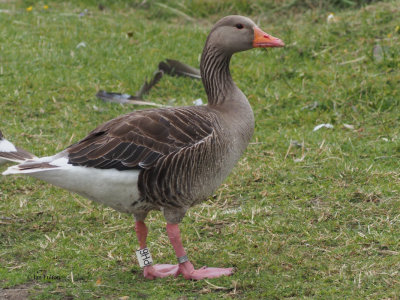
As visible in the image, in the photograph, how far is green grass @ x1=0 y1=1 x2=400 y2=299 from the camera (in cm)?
466

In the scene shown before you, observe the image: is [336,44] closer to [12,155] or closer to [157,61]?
[157,61]

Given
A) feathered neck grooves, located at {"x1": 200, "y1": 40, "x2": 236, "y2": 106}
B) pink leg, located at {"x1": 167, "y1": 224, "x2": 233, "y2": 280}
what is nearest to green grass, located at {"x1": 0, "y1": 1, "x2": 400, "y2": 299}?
pink leg, located at {"x1": 167, "y1": 224, "x2": 233, "y2": 280}

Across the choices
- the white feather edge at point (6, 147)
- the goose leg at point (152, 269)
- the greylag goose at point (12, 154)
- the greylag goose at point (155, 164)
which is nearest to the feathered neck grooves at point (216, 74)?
the greylag goose at point (155, 164)

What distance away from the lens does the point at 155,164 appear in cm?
447

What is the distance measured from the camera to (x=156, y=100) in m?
8.30

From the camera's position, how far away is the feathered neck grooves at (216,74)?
199 inches

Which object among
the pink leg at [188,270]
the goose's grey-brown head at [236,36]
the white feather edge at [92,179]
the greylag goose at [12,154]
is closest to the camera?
the white feather edge at [92,179]

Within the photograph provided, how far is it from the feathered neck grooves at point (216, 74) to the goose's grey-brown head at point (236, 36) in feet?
0.17

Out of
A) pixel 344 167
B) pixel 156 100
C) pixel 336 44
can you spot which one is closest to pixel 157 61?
pixel 156 100

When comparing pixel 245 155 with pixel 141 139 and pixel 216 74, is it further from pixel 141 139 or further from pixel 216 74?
pixel 141 139

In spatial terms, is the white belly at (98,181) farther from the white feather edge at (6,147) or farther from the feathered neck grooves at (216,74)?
the feathered neck grooves at (216,74)

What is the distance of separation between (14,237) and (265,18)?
6398 mm

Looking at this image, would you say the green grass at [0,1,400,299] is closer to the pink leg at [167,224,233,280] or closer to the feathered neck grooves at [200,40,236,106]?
the pink leg at [167,224,233,280]

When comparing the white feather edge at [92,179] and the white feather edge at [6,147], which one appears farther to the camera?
the white feather edge at [6,147]
